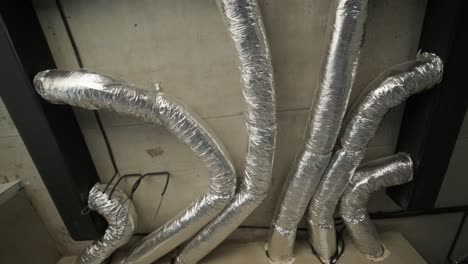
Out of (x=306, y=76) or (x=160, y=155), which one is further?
(x=160, y=155)

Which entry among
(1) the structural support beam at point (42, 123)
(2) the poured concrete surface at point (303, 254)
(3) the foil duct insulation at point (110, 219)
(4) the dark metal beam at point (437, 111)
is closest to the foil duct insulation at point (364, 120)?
(4) the dark metal beam at point (437, 111)

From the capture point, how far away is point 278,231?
111 centimetres

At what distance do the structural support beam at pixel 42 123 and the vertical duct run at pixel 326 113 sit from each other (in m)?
0.90

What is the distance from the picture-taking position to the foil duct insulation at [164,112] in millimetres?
817

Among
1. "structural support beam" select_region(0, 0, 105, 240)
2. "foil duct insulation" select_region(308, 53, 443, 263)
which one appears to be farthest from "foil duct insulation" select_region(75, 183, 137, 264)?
"foil duct insulation" select_region(308, 53, 443, 263)

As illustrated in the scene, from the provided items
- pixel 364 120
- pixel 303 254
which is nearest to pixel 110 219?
pixel 303 254

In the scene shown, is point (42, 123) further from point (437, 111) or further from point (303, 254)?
point (437, 111)

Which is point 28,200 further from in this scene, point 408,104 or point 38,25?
point 408,104

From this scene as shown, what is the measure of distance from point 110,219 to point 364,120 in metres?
1.18

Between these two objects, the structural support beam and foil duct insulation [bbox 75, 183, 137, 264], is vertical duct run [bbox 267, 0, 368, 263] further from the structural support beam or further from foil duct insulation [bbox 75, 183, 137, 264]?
the structural support beam

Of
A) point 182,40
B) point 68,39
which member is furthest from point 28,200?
point 182,40

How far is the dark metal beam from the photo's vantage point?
80cm

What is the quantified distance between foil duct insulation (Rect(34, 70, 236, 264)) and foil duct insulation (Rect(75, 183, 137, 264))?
0.72 ft

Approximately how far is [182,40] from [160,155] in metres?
0.53
